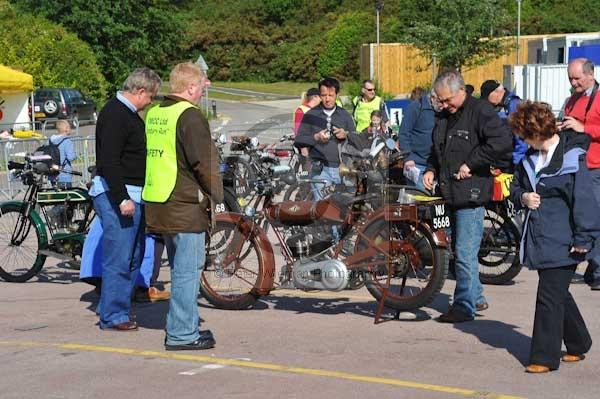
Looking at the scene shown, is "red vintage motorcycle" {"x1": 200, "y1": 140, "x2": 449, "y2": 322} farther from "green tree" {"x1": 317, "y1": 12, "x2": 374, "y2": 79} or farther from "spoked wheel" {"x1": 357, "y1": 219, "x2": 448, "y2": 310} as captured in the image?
"green tree" {"x1": 317, "y1": 12, "x2": 374, "y2": 79}

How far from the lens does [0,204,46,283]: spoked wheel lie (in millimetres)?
10500

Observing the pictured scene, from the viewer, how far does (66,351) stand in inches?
302

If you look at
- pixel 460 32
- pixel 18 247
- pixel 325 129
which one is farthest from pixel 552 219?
pixel 460 32

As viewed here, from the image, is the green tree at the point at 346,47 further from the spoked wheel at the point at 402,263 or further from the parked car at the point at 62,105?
the spoked wheel at the point at 402,263

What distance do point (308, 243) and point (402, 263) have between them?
0.81m

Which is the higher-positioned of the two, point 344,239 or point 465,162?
point 465,162

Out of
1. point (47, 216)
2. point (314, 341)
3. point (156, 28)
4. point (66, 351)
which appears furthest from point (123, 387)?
point (156, 28)

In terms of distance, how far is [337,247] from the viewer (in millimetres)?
8523

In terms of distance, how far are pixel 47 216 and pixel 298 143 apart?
275 cm

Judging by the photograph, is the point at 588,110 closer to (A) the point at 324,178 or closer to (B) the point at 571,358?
(A) the point at 324,178

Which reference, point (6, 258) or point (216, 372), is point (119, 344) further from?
point (6, 258)

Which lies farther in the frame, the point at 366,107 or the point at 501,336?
the point at 366,107

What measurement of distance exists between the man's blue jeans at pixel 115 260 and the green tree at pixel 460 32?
38.8 meters

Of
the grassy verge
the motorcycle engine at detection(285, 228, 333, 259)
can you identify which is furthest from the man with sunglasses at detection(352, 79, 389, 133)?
the grassy verge
